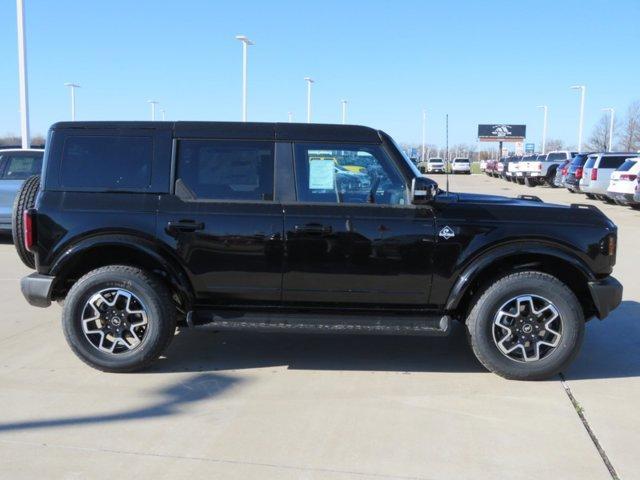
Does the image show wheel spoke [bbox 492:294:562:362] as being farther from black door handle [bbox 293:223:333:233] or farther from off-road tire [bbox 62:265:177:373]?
off-road tire [bbox 62:265:177:373]

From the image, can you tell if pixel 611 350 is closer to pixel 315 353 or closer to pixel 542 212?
pixel 542 212

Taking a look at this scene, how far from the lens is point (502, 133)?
8319cm

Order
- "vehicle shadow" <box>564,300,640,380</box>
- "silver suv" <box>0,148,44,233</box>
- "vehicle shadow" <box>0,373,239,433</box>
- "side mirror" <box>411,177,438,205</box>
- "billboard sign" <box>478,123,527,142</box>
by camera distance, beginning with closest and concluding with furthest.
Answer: "vehicle shadow" <box>0,373,239,433</box> < "side mirror" <box>411,177,438,205</box> < "vehicle shadow" <box>564,300,640,380</box> < "silver suv" <box>0,148,44,233</box> < "billboard sign" <box>478,123,527,142</box>

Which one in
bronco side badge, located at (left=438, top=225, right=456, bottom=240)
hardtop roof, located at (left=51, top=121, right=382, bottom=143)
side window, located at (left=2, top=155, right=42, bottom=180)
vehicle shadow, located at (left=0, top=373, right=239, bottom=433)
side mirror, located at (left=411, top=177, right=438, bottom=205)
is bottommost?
vehicle shadow, located at (left=0, top=373, right=239, bottom=433)

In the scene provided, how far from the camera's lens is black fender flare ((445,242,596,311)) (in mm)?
4621

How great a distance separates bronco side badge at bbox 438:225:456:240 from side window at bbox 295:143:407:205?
1.24ft

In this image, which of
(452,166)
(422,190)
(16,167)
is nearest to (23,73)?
(16,167)

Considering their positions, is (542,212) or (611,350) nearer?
(542,212)

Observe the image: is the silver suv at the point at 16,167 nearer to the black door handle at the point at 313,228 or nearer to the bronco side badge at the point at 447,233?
the black door handle at the point at 313,228

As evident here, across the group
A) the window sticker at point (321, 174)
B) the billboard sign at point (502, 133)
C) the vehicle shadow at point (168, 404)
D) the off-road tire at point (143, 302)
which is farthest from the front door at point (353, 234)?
the billboard sign at point (502, 133)

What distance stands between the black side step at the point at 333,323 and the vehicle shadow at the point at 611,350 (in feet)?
4.05

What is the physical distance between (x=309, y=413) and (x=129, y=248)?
6.08 feet

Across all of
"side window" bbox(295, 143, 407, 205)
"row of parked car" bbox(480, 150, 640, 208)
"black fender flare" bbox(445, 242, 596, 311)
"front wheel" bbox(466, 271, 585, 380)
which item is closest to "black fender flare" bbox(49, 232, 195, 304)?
"side window" bbox(295, 143, 407, 205)

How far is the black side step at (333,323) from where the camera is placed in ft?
15.2
